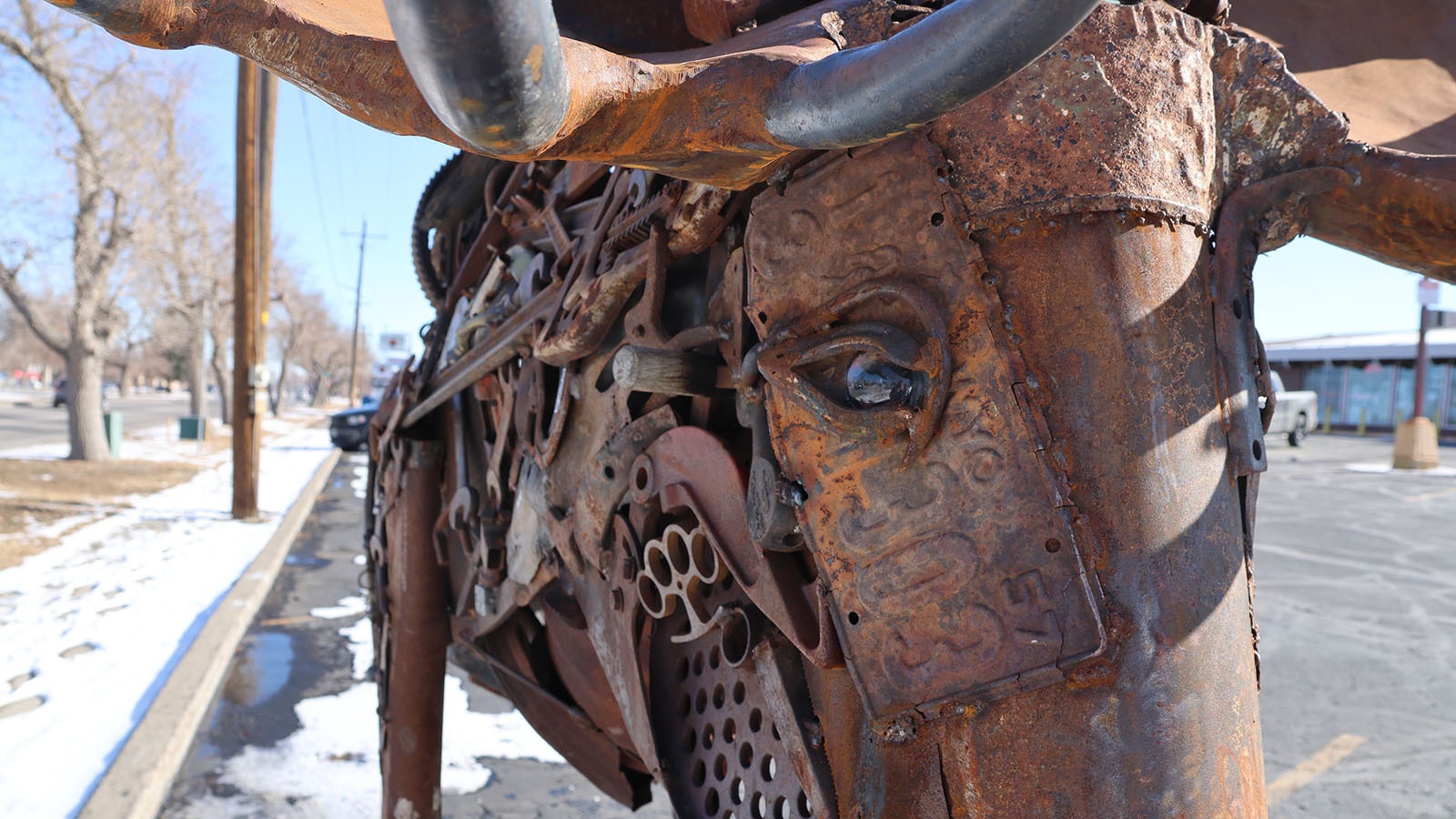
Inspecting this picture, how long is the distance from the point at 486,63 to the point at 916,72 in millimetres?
423

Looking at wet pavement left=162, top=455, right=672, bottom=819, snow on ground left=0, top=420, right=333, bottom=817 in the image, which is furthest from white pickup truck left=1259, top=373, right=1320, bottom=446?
snow on ground left=0, top=420, right=333, bottom=817

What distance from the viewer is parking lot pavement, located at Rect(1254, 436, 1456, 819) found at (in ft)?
15.2

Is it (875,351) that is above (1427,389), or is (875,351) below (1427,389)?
below

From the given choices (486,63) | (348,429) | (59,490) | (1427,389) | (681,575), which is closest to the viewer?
(486,63)

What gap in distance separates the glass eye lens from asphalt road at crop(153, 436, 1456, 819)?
155 inches

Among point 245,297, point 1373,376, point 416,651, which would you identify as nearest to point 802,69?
point 416,651

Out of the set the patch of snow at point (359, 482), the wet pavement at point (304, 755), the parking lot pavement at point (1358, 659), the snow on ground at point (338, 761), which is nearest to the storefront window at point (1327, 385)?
the parking lot pavement at point (1358, 659)

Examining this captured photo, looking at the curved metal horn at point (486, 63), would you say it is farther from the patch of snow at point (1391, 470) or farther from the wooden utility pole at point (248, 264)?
the patch of snow at point (1391, 470)

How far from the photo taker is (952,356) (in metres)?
1.29

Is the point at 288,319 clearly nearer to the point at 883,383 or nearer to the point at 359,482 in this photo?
the point at 359,482

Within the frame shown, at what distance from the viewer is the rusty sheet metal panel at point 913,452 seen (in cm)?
123

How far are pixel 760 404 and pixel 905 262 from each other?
345 millimetres

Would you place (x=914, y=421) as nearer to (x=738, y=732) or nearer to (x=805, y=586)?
(x=805, y=586)

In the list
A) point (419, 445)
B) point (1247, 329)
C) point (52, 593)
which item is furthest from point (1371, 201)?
point (52, 593)
